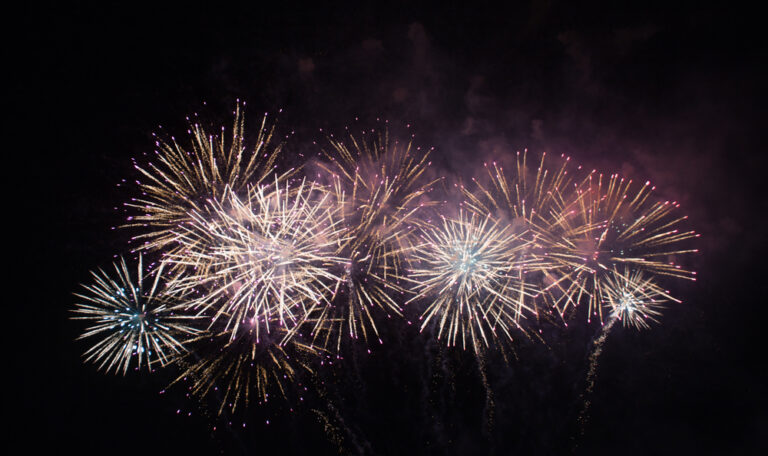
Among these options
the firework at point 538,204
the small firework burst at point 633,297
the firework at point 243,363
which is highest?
the firework at point 538,204

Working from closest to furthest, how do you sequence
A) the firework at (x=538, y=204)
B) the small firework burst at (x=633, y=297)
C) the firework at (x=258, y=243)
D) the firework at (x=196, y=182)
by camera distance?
the firework at (x=258, y=243), the firework at (x=196, y=182), the firework at (x=538, y=204), the small firework burst at (x=633, y=297)

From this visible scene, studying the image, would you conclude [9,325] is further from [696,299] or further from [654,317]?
[696,299]

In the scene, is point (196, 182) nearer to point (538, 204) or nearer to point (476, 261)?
point (476, 261)

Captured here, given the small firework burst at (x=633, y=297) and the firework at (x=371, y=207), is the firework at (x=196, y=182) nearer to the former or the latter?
the firework at (x=371, y=207)

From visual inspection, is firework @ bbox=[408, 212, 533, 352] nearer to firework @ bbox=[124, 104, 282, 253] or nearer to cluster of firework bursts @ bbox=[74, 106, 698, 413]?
cluster of firework bursts @ bbox=[74, 106, 698, 413]

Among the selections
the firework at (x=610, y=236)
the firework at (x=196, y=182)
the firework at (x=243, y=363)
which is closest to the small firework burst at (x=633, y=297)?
the firework at (x=610, y=236)

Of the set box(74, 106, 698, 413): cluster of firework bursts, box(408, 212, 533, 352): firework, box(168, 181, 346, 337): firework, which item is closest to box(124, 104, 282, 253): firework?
box(74, 106, 698, 413): cluster of firework bursts

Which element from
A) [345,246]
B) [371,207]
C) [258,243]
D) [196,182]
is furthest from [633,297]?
[196,182]
